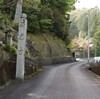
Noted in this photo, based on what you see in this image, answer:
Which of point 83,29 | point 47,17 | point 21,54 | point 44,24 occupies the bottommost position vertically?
point 21,54

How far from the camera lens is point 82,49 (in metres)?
105

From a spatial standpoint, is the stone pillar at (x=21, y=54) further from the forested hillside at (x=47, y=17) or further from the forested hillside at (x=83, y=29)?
the forested hillside at (x=83, y=29)

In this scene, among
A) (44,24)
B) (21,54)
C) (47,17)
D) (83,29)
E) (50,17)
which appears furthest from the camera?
(83,29)

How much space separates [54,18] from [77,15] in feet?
314

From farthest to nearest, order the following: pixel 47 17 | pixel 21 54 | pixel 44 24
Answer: pixel 47 17
pixel 44 24
pixel 21 54

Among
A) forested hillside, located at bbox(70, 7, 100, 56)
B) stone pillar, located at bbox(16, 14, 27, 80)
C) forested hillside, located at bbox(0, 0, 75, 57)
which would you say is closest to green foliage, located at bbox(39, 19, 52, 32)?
forested hillside, located at bbox(0, 0, 75, 57)

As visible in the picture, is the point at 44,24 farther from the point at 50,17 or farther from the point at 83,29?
the point at 83,29

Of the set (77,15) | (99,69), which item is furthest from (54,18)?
(77,15)

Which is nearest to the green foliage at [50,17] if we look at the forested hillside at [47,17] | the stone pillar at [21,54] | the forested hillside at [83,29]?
the forested hillside at [47,17]

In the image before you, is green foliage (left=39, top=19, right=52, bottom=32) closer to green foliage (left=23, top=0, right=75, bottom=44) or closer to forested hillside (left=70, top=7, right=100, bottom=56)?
green foliage (left=23, top=0, right=75, bottom=44)

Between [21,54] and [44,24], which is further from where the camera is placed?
[44,24]

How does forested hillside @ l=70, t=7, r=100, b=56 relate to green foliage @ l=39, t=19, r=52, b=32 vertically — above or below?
above

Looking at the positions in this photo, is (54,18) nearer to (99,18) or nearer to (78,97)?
(99,18)

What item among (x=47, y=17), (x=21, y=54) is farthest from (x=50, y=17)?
(x=21, y=54)
